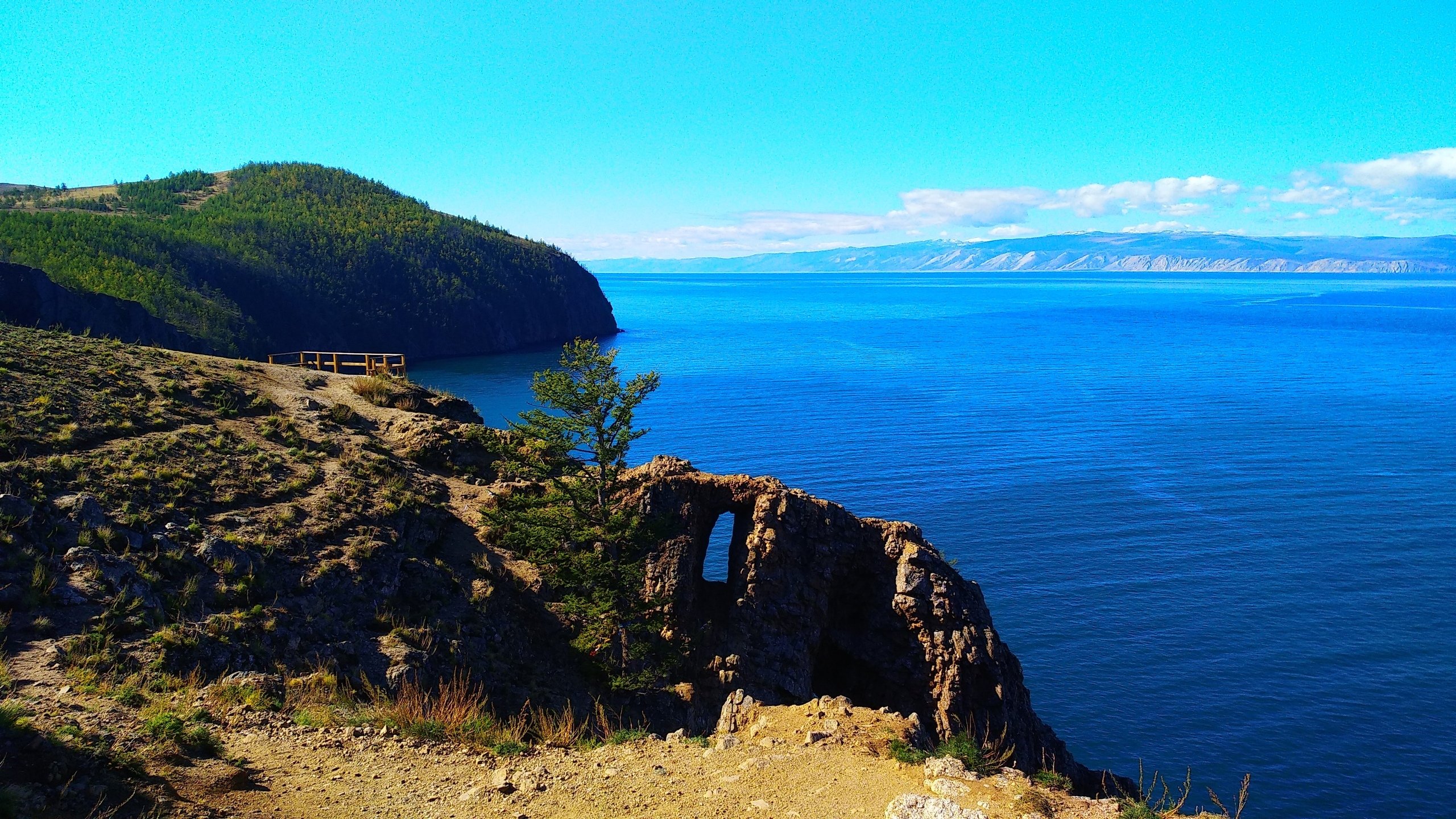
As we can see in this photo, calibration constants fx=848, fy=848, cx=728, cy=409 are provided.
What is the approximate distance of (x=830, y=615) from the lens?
27.5m

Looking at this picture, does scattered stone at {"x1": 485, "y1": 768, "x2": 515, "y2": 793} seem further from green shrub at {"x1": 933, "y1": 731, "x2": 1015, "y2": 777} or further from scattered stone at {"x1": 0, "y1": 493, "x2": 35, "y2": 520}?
scattered stone at {"x1": 0, "y1": 493, "x2": 35, "y2": 520}

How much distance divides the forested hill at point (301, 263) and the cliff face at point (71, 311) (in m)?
11.4

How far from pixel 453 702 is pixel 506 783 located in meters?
4.41

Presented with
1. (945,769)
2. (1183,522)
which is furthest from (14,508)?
(1183,522)

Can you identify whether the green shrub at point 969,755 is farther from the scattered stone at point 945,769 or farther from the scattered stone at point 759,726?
the scattered stone at point 759,726

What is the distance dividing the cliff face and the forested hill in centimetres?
1142

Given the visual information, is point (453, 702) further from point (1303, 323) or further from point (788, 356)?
point (1303, 323)

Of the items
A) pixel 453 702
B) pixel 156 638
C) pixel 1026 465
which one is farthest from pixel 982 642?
pixel 1026 465

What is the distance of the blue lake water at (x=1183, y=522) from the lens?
3136cm

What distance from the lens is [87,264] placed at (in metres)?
95.3

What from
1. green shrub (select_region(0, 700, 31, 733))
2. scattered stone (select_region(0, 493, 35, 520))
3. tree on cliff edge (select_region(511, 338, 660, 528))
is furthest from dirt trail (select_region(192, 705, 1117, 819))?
tree on cliff edge (select_region(511, 338, 660, 528))

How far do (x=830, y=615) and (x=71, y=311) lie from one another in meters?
69.6

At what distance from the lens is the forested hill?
100688 mm

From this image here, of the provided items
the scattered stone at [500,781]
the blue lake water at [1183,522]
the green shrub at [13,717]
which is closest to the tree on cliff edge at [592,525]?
the scattered stone at [500,781]
